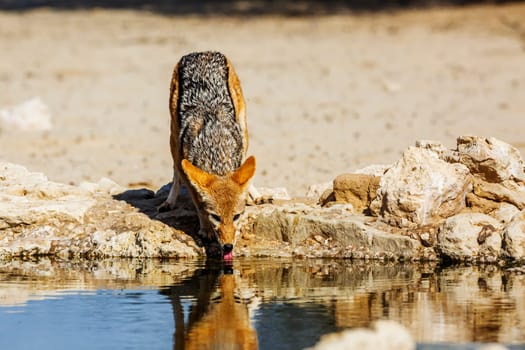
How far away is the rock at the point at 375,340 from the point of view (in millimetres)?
5199

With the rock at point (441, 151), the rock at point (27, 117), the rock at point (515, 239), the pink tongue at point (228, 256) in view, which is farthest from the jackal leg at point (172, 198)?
the rock at point (27, 117)

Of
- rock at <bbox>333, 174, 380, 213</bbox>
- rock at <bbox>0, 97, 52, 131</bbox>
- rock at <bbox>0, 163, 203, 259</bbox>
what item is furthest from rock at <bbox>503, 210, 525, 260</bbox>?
rock at <bbox>0, 97, 52, 131</bbox>

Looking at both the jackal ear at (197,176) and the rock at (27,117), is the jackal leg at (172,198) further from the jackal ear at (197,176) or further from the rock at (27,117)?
the rock at (27,117)

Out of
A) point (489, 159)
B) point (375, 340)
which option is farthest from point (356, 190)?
point (375, 340)

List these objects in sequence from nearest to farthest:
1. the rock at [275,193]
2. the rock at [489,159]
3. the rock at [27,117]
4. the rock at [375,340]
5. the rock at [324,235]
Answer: the rock at [375,340] → the rock at [324,235] → the rock at [489,159] → the rock at [275,193] → the rock at [27,117]

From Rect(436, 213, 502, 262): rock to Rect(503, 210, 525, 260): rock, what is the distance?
72 millimetres

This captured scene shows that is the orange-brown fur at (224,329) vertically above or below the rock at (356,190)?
below

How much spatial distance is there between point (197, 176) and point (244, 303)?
1.52m

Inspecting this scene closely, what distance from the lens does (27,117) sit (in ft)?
54.1

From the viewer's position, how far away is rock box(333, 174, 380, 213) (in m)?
9.42

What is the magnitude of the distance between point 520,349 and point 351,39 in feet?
61.5

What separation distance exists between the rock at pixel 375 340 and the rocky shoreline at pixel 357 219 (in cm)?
322

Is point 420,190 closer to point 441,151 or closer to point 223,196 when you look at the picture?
point 441,151

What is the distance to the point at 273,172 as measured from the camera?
13.2 meters
